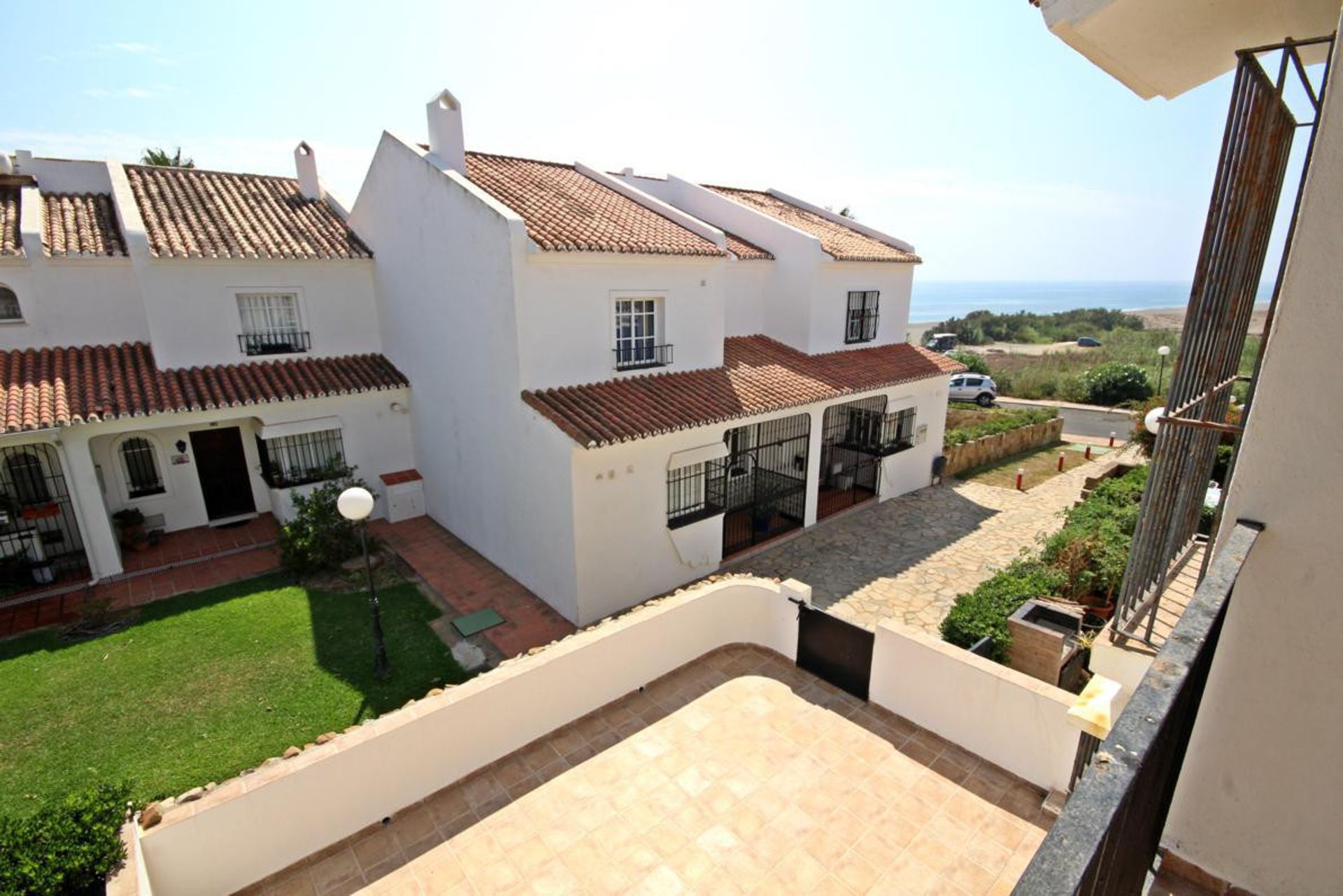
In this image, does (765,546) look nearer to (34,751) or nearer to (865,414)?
(865,414)

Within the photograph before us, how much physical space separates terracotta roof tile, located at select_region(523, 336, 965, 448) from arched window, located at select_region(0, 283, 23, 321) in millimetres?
11149

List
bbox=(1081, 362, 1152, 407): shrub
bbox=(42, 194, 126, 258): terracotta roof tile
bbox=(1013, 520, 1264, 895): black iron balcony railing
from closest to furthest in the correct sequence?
bbox=(1013, 520, 1264, 895): black iron balcony railing
bbox=(42, 194, 126, 258): terracotta roof tile
bbox=(1081, 362, 1152, 407): shrub

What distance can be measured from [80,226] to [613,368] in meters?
12.6

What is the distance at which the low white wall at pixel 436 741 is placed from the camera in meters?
5.31

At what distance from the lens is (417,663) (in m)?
10.5

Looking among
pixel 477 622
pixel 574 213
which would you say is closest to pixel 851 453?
pixel 574 213

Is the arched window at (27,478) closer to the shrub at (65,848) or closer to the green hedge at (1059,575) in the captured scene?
the shrub at (65,848)

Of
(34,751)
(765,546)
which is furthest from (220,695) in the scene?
(765,546)

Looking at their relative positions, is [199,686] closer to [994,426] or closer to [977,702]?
[977,702]

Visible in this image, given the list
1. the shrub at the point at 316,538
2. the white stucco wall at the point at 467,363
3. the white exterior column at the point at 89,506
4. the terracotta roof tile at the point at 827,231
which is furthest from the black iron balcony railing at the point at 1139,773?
the white exterior column at the point at 89,506

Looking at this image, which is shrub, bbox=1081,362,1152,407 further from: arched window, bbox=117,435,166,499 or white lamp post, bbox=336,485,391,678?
arched window, bbox=117,435,166,499

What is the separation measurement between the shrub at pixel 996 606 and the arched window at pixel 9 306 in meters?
18.9

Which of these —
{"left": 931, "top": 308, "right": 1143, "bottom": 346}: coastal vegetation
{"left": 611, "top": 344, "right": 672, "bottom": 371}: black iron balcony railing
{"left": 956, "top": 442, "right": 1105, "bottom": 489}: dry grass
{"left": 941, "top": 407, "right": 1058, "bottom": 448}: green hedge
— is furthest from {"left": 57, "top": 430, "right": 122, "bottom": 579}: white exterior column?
{"left": 931, "top": 308, "right": 1143, "bottom": 346}: coastal vegetation

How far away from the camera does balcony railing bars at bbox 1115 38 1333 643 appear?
4133mm
